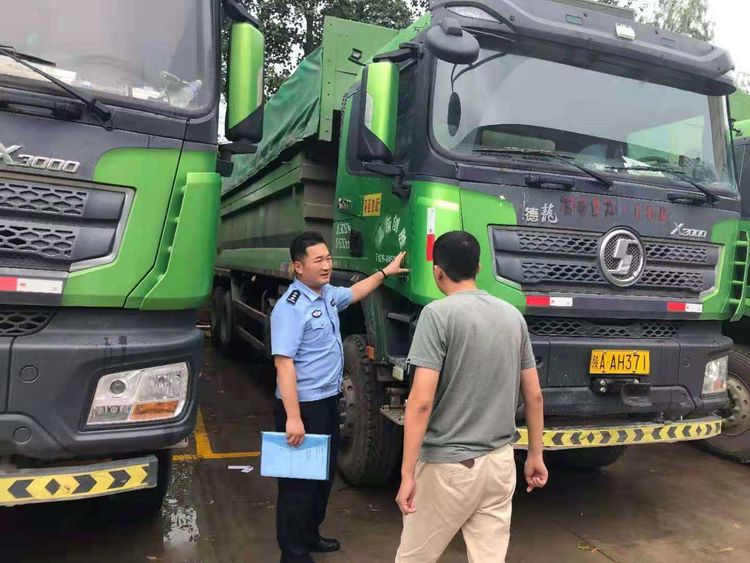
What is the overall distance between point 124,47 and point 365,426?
255cm

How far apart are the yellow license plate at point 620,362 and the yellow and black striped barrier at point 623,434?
1.03ft

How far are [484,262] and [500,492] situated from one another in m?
1.43

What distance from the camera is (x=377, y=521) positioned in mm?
3936

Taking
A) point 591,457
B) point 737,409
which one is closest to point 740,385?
point 737,409

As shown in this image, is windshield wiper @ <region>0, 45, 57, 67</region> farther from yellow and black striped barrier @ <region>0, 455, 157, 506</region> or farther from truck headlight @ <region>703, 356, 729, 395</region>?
truck headlight @ <region>703, 356, 729, 395</region>

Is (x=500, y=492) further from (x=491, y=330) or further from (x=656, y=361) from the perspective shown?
(x=656, y=361)

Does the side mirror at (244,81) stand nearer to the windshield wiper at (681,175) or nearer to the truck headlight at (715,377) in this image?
the windshield wiper at (681,175)

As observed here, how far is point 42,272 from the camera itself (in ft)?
8.19

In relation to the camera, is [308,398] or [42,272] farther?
[308,398]

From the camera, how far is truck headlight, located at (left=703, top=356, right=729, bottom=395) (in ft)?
13.2

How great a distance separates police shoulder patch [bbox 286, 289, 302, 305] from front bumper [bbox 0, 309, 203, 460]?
1.74 feet

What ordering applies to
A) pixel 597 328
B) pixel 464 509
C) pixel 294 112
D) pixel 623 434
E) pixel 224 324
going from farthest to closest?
pixel 224 324
pixel 294 112
pixel 597 328
pixel 623 434
pixel 464 509

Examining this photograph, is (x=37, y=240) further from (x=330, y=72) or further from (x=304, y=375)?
(x=330, y=72)

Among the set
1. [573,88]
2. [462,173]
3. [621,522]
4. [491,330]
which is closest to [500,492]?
[491,330]
